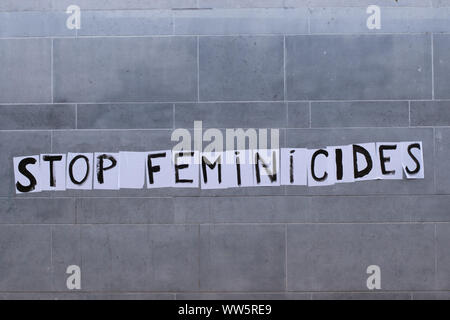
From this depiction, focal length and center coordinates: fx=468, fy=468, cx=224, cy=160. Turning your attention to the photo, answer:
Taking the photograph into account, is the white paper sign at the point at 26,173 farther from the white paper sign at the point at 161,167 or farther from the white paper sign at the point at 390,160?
the white paper sign at the point at 390,160

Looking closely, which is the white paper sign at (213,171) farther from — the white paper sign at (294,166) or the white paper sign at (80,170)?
the white paper sign at (80,170)

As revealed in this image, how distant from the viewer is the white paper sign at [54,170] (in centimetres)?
497

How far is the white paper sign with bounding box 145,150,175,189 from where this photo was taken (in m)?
4.94

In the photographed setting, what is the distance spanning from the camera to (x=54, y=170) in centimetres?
498

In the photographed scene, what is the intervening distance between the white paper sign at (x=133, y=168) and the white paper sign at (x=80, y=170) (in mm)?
322

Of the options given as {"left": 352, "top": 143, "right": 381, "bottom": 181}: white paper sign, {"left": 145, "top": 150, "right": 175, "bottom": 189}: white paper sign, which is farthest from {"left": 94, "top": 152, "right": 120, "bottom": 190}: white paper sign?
{"left": 352, "top": 143, "right": 381, "bottom": 181}: white paper sign

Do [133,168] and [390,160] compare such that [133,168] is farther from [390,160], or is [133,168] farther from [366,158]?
[390,160]

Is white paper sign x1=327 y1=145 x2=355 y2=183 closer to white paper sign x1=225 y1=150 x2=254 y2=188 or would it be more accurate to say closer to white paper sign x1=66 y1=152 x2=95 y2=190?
white paper sign x1=225 y1=150 x2=254 y2=188

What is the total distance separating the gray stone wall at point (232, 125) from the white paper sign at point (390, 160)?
90 millimetres

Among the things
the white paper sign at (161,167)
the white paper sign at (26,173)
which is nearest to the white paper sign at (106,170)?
the white paper sign at (161,167)

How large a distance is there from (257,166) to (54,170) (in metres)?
2.16

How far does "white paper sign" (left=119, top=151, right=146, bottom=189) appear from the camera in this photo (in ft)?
16.3

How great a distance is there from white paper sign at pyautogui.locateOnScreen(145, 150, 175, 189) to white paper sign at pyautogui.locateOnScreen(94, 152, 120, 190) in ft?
1.08
